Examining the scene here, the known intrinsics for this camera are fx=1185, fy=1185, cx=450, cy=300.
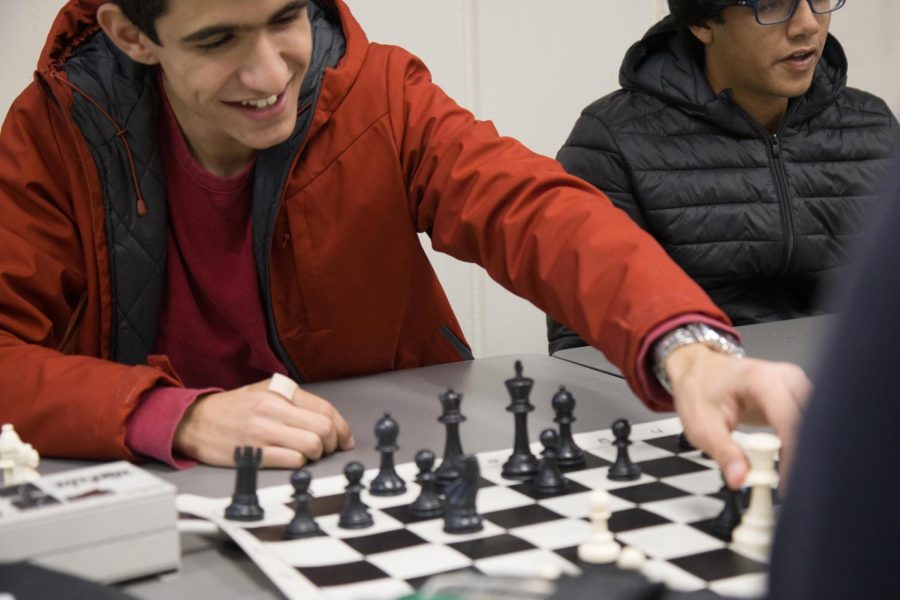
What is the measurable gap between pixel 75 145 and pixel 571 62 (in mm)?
2243

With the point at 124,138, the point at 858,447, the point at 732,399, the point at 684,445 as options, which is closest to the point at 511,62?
the point at 124,138

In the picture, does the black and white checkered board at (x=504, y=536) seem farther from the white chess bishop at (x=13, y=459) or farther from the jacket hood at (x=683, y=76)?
the jacket hood at (x=683, y=76)

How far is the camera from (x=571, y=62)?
3859mm

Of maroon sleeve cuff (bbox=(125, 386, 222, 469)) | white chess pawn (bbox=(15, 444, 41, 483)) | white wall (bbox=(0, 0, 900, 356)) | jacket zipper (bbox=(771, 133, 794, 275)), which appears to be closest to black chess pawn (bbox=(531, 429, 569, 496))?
maroon sleeve cuff (bbox=(125, 386, 222, 469))

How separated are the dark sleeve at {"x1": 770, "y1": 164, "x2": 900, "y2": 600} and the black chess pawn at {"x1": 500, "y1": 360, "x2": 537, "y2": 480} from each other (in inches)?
35.6

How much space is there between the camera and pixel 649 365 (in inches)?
56.9

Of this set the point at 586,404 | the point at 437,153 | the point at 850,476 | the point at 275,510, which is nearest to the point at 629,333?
the point at 586,404

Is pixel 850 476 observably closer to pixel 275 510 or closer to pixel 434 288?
pixel 275 510

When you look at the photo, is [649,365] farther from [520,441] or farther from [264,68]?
[264,68]

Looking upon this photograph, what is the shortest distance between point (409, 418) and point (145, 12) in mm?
753

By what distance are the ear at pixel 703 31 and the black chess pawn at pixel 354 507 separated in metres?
1.81

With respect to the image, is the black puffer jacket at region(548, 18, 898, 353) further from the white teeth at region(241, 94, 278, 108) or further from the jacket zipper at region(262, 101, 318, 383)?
the white teeth at region(241, 94, 278, 108)

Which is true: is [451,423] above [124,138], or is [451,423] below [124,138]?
below

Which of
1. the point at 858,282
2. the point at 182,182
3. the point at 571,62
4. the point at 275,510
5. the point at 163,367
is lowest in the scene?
the point at 275,510
